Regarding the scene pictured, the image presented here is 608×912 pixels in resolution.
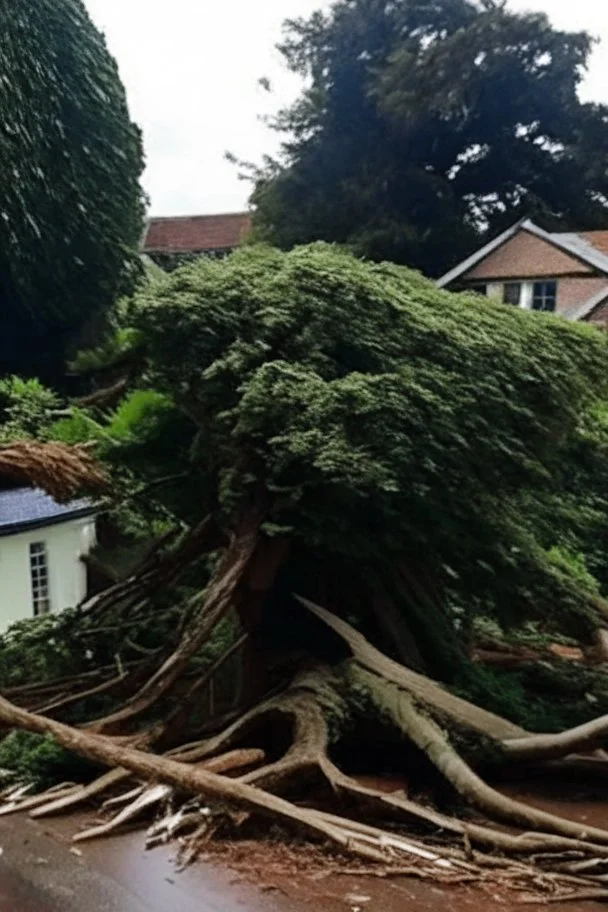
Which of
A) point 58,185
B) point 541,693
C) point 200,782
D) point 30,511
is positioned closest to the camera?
point 200,782

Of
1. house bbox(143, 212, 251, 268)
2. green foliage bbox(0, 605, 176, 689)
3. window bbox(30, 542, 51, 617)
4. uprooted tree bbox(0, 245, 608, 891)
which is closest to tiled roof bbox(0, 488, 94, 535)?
window bbox(30, 542, 51, 617)

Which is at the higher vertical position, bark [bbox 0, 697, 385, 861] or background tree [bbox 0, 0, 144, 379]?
background tree [bbox 0, 0, 144, 379]

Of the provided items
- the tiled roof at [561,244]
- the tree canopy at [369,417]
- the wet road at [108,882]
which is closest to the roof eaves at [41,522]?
the tree canopy at [369,417]

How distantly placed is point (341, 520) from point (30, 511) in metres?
6.76

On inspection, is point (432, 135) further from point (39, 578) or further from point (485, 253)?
point (39, 578)

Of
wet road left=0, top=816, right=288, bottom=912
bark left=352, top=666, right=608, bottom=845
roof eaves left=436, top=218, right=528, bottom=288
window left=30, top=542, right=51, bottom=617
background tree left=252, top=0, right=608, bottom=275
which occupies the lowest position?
window left=30, top=542, right=51, bottom=617

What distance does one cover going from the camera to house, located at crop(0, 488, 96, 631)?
1120cm

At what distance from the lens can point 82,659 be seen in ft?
25.8

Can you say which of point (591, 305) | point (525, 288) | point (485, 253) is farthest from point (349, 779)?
point (485, 253)

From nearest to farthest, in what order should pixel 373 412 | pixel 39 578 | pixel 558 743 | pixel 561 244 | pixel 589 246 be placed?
pixel 558 743
pixel 373 412
pixel 39 578
pixel 561 244
pixel 589 246

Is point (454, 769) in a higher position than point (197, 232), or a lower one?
lower

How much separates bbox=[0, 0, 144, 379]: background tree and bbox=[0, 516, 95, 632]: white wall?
5468 mm

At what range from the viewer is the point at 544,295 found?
64.2ft

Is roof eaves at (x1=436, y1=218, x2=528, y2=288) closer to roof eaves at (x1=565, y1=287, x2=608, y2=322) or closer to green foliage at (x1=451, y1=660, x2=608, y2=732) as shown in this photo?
roof eaves at (x1=565, y1=287, x2=608, y2=322)
